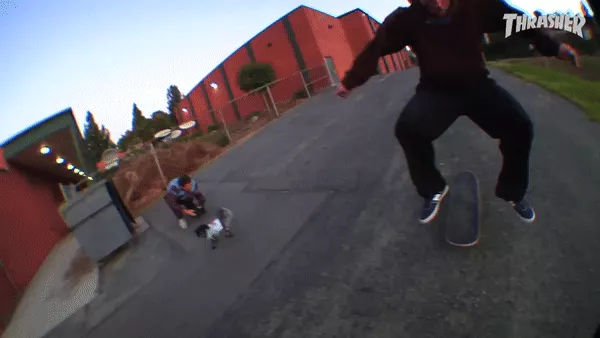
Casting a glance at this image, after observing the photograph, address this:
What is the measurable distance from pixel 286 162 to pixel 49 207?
36.8 feet

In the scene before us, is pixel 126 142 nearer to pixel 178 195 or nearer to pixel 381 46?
pixel 178 195

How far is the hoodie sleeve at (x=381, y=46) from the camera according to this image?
2.66 metres

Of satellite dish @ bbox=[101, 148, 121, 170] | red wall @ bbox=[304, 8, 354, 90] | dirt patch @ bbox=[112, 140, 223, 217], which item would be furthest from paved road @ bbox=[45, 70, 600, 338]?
red wall @ bbox=[304, 8, 354, 90]

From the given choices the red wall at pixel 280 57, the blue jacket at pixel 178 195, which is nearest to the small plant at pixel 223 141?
the blue jacket at pixel 178 195

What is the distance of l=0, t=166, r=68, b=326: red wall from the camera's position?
28.6 feet

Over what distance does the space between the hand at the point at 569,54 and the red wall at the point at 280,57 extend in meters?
20.6

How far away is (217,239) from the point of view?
509cm

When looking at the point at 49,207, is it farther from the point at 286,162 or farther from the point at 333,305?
the point at 333,305

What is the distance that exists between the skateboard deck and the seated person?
16.3ft

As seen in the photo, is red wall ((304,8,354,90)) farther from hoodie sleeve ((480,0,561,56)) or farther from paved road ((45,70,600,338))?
hoodie sleeve ((480,0,561,56))

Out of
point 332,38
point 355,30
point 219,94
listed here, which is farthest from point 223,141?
point 355,30

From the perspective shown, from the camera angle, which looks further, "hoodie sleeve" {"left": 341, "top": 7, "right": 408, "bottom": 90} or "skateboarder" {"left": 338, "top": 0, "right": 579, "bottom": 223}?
"hoodie sleeve" {"left": 341, "top": 7, "right": 408, "bottom": 90}

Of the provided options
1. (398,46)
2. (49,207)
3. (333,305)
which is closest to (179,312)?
(333,305)

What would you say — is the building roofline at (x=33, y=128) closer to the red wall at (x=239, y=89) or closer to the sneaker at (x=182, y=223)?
the sneaker at (x=182, y=223)
